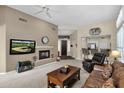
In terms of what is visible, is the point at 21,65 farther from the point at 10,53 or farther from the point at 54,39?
the point at 54,39

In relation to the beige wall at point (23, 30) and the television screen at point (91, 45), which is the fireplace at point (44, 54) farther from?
the television screen at point (91, 45)

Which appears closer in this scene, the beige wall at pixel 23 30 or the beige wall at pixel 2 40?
the beige wall at pixel 2 40

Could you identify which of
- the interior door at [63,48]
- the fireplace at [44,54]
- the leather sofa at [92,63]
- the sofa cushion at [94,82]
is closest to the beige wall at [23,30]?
the fireplace at [44,54]

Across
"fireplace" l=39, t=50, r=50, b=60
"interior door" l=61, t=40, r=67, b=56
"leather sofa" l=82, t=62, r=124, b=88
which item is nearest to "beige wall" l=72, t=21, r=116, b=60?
"fireplace" l=39, t=50, r=50, b=60

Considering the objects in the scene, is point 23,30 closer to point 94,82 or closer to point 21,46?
point 21,46

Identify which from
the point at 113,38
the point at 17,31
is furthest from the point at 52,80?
the point at 113,38

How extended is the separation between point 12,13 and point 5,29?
Answer: 791mm

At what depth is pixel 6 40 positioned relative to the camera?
15.4 ft

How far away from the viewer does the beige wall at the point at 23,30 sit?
481 cm

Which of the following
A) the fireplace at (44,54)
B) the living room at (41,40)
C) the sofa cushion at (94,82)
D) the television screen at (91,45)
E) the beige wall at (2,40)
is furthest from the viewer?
the television screen at (91,45)

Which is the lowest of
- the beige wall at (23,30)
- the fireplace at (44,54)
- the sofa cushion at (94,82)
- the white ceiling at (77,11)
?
the sofa cushion at (94,82)

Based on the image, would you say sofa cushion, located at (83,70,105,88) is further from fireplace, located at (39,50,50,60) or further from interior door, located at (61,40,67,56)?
interior door, located at (61,40,67,56)

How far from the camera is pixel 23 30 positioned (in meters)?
5.60
